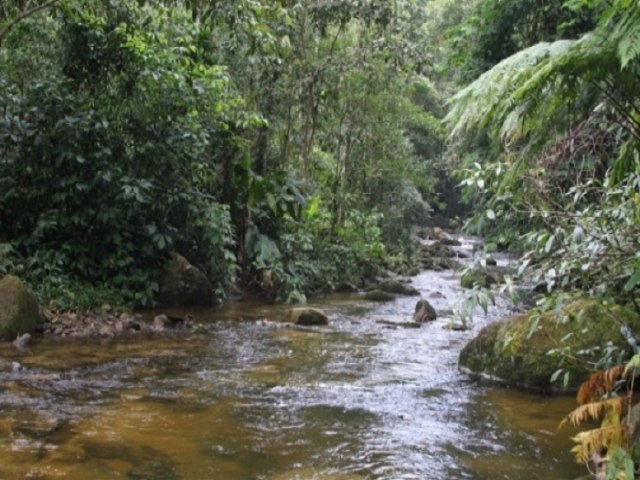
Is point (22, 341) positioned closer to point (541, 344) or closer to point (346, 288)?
point (541, 344)

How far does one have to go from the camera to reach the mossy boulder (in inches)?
224

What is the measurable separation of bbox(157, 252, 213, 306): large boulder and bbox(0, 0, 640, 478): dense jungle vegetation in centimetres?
25

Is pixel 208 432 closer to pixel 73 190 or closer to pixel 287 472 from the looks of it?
pixel 287 472

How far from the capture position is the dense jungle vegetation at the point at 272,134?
3.93 metres

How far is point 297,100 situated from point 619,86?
9973 millimetres

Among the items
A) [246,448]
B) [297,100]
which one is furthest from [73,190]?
[246,448]

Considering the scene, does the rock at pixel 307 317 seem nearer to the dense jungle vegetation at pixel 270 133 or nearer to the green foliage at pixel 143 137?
the dense jungle vegetation at pixel 270 133

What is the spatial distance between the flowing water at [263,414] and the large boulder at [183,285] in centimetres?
226

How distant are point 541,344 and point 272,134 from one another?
826cm

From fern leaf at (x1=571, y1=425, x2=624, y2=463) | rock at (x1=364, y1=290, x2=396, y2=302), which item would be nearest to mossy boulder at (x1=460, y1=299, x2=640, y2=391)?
fern leaf at (x1=571, y1=425, x2=624, y2=463)

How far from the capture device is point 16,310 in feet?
23.3

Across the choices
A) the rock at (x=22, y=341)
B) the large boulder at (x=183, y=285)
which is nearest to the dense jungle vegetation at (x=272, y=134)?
the large boulder at (x=183, y=285)

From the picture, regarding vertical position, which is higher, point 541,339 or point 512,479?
point 541,339

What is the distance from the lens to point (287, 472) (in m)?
3.76
